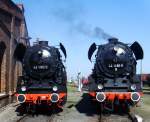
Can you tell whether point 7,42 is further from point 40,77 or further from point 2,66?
point 40,77

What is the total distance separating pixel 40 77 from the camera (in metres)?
18.6

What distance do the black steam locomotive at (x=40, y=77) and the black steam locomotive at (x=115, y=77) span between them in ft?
5.07

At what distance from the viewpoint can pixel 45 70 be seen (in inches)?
733

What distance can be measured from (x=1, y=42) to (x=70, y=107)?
465 centimetres

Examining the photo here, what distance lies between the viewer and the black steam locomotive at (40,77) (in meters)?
17.9

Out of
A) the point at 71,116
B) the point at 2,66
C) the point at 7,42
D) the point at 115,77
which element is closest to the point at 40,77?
the point at 71,116

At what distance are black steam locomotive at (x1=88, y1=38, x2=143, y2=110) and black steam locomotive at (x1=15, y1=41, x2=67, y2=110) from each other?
1.55 m

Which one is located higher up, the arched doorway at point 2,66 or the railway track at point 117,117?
the arched doorway at point 2,66

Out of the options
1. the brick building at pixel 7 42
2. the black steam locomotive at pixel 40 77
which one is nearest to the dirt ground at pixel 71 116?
the black steam locomotive at pixel 40 77

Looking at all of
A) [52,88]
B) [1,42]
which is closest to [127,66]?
[52,88]

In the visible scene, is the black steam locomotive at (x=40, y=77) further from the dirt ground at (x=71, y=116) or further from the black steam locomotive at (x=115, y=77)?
the black steam locomotive at (x=115, y=77)

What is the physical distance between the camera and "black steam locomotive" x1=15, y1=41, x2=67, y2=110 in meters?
17.9

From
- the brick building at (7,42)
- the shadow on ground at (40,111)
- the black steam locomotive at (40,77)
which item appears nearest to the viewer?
the black steam locomotive at (40,77)

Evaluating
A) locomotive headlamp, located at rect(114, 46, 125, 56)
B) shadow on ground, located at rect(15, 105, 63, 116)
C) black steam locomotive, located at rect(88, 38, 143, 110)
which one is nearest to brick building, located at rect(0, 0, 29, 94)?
shadow on ground, located at rect(15, 105, 63, 116)
